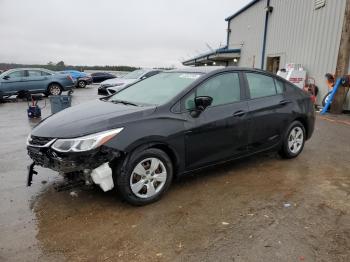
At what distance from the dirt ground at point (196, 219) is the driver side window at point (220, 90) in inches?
43.7

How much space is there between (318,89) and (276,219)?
34.9ft

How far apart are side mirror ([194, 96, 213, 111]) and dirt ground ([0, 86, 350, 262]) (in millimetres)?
1074

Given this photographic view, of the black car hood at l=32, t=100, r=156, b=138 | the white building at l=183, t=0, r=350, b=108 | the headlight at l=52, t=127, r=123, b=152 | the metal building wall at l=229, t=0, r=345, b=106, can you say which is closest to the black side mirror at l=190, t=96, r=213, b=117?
the black car hood at l=32, t=100, r=156, b=138

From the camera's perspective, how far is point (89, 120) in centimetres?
360

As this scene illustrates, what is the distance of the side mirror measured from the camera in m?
3.91

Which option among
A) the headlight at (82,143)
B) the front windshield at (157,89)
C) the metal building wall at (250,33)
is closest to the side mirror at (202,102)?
the front windshield at (157,89)

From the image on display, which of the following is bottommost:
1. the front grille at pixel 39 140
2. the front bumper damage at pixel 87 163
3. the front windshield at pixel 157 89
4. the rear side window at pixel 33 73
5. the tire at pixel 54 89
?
the tire at pixel 54 89

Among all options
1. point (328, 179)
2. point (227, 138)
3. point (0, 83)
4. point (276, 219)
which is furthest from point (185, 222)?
point (0, 83)

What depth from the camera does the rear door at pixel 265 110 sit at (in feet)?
15.3

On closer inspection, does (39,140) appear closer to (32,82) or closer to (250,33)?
(32,82)

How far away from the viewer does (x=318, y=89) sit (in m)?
12.7

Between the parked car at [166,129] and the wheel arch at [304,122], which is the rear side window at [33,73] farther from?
the wheel arch at [304,122]

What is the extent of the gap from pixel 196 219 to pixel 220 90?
183cm

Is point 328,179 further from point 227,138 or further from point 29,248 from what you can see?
point 29,248
